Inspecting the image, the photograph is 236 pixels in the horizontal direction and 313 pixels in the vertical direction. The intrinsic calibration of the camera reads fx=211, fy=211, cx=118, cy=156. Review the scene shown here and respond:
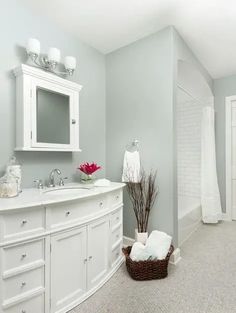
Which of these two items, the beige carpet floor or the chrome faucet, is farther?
the chrome faucet

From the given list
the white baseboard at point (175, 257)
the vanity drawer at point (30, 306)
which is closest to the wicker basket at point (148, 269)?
the white baseboard at point (175, 257)

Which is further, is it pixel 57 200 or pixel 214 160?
Answer: pixel 214 160

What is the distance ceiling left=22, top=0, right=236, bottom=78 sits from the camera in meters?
1.83

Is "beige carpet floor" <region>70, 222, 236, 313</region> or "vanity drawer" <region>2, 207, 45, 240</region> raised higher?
"vanity drawer" <region>2, 207, 45, 240</region>

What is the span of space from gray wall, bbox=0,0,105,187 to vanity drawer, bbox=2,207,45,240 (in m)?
0.58

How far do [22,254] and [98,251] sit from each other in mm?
648

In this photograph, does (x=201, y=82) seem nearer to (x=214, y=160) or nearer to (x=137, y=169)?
(x=214, y=160)

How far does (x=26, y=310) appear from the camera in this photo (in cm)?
128

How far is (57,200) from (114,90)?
1.70 metres

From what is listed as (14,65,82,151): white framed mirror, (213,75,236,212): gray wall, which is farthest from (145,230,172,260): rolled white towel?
(213,75,236,212): gray wall

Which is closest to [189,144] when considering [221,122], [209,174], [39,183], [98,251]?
[209,174]

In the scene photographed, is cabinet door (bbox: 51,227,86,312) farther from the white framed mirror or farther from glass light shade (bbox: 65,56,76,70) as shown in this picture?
glass light shade (bbox: 65,56,76,70)

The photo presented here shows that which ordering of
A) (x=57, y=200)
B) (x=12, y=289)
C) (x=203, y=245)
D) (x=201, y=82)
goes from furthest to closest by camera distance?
(x=201, y=82), (x=203, y=245), (x=57, y=200), (x=12, y=289)

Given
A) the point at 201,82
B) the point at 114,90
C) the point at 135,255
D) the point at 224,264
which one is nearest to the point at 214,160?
the point at 201,82
